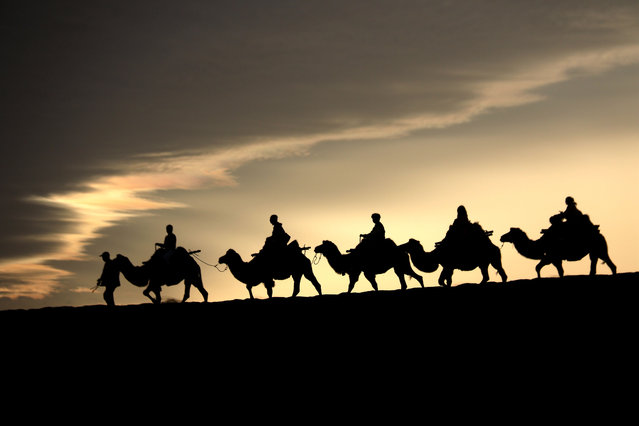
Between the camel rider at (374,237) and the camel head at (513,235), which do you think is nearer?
the camel rider at (374,237)

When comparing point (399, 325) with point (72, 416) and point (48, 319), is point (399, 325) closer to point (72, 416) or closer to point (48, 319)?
point (72, 416)

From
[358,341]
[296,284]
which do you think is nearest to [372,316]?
[358,341]

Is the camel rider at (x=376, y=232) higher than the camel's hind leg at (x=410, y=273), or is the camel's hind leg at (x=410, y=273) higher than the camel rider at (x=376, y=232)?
the camel rider at (x=376, y=232)

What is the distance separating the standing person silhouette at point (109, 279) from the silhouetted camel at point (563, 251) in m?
11.8

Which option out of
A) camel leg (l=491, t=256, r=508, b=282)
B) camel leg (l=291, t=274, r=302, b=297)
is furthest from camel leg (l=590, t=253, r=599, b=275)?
camel leg (l=291, t=274, r=302, b=297)

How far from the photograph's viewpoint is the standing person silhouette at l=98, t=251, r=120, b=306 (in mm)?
24359

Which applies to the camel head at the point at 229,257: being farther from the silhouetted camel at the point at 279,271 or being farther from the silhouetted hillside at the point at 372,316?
the silhouetted hillside at the point at 372,316

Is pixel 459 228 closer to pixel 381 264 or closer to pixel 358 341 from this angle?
pixel 381 264

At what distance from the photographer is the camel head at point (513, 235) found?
25844 millimetres

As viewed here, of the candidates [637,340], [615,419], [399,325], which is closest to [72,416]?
[399,325]

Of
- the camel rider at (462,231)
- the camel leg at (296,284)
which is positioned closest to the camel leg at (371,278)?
the camel leg at (296,284)

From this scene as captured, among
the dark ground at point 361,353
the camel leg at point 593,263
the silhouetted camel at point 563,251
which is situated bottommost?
the dark ground at point 361,353

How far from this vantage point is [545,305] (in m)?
19.1

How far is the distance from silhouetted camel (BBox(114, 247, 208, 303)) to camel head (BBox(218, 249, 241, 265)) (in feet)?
3.99
